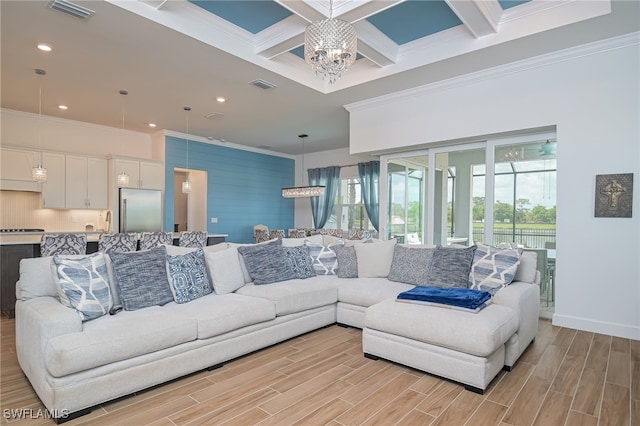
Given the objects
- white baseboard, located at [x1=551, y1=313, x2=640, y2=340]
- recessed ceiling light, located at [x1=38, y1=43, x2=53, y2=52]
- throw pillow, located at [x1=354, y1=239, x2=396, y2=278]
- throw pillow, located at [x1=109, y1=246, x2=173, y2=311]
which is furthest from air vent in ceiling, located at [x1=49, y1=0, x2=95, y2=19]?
white baseboard, located at [x1=551, y1=313, x2=640, y2=340]

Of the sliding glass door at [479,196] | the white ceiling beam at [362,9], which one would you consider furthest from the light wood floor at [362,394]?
the white ceiling beam at [362,9]

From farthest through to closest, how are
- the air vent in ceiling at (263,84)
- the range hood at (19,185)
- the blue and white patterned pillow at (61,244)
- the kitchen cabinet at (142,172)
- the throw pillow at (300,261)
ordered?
the kitchen cabinet at (142,172) → the range hood at (19,185) → the air vent in ceiling at (263,84) → the throw pillow at (300,261) → the blue and white patterned pillow at (61,244)

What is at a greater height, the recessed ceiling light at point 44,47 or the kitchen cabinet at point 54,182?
the recessed ceiling light at point 44,47

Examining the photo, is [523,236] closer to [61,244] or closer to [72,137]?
[61,244]

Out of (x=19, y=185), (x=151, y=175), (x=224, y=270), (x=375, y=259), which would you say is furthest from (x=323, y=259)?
(x=19, y=185)

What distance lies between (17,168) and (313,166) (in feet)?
21.1

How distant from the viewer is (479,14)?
338cm

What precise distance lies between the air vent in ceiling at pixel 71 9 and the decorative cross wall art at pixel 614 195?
17.6ft

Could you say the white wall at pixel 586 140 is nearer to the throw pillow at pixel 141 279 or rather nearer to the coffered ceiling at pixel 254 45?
the coffered ceiling at pixel 254 45

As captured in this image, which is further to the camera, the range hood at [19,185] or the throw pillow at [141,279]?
the range hood at [19,185]

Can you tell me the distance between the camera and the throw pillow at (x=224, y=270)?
3.52 m

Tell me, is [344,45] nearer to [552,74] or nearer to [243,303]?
[243,303]

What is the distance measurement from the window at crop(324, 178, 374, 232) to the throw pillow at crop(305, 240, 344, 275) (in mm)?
4188

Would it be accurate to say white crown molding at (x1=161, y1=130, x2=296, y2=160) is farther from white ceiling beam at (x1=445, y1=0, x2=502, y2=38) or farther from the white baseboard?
the white baseboard
